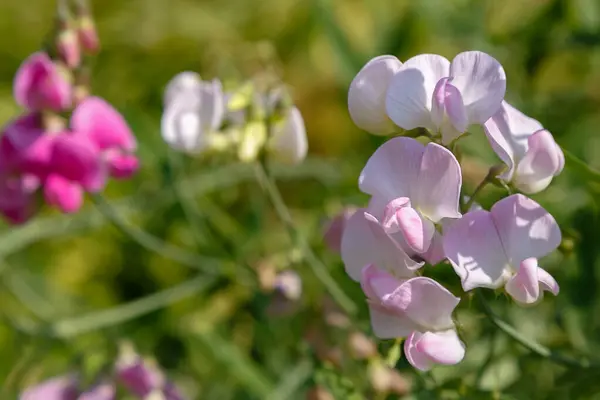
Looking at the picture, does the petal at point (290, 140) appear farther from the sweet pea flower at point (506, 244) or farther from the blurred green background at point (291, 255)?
the sweet pea flower at point (506, 244)

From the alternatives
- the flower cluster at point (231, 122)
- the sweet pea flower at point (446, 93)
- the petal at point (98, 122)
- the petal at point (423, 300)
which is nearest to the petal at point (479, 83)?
the sweet pea flower at point (446, 93)

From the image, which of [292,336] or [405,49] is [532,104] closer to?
[405,49]

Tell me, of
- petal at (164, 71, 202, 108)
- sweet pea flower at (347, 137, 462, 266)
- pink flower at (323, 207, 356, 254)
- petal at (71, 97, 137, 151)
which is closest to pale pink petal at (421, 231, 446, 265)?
sweet pea flower at (347, 137, 462, 266)

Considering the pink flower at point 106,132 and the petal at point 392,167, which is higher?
the petal at point 392,167

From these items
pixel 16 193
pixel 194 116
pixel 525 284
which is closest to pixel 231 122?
pixel 194 116

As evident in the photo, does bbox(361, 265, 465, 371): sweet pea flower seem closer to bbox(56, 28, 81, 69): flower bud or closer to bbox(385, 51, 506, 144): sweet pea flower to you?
bbox(385, 51, 506, 144): sweet pea flower

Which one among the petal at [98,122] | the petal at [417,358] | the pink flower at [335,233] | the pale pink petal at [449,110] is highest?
the pale pink petal at [449,110]

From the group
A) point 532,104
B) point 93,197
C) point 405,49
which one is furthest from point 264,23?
point 93,197

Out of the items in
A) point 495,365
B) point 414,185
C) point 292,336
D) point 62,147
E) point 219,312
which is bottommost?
point 219,312
